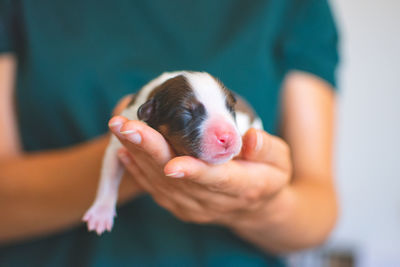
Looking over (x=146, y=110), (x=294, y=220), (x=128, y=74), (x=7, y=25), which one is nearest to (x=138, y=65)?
(x=128, y=74)

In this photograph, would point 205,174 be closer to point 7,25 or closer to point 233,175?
point 233,175

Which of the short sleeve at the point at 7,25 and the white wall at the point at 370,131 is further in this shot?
the white wall at the point at 370,131

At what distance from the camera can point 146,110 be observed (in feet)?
3.18

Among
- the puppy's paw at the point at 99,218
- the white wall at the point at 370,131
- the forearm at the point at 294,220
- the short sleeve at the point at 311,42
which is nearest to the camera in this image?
the puppy's paw at the point at 99,218

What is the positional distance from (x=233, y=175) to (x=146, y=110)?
288 mm

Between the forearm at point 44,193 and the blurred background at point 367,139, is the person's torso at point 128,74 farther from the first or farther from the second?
the blurred background at point 367,139

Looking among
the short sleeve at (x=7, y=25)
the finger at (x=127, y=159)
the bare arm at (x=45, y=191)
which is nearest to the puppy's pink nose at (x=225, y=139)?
the finger at (x=127, y=159)

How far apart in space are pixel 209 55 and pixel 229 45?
101 millimetres

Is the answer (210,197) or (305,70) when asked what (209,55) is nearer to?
(305,70)

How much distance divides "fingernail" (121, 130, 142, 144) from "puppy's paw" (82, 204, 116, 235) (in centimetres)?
33

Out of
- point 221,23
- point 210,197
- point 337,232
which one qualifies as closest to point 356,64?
point 337,232

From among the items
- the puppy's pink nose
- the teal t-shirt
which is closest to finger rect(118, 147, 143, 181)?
the puppy's pink nose

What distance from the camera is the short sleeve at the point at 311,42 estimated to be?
1711 millimetres

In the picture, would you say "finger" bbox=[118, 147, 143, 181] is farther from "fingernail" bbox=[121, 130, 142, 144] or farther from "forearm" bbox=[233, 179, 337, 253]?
"forearm" bbox=[233, 179, 337, 253]
